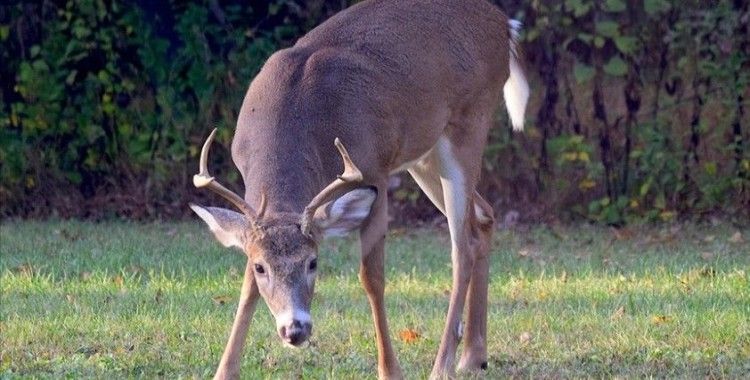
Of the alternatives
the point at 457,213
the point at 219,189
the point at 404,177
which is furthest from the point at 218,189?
the point at 404,177

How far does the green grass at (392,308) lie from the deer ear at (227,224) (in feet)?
1.96

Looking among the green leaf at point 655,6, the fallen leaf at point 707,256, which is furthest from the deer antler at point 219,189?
the green leaf at point 655,6

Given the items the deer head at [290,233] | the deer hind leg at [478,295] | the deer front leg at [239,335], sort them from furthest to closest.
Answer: the deer hind leg at [478,295]
the deer front leg at [239,335]
the deer head at [290,233]

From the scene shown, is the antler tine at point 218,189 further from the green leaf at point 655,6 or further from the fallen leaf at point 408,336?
the green leaf at point 655,6

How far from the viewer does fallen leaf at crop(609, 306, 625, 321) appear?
7102mm

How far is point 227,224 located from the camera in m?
5.61

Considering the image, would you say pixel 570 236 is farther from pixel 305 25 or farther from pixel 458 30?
pixel 458 30

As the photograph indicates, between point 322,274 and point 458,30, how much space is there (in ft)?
7.28

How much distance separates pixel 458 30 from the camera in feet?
22.9

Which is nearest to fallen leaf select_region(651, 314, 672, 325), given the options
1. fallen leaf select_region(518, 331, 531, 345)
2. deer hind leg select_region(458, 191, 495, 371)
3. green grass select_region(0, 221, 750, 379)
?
green grass select_region(0, 221, 750, 379)

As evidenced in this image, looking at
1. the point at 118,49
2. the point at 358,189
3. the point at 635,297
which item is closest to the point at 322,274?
the point at 635,297

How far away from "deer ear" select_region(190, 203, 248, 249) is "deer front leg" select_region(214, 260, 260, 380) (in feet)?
0.46

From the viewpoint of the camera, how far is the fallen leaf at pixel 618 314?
7.10m

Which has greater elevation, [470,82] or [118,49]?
[470,82]
